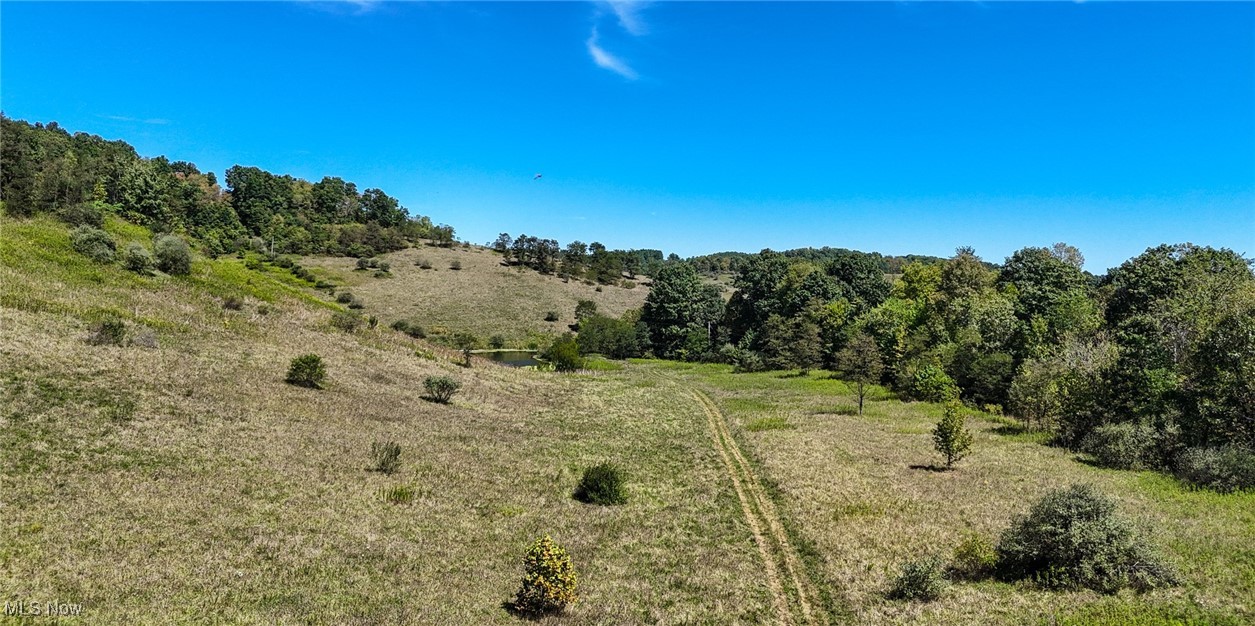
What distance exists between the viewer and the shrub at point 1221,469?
22109 millimetres

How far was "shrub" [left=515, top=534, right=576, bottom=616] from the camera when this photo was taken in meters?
13.1

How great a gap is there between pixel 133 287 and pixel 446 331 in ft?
194

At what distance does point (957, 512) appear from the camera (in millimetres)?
20984

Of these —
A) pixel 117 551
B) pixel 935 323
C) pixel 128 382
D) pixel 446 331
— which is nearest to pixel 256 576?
pixel 117 551

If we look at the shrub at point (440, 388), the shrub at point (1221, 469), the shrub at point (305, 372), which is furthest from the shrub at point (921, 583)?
the shrub at point (305, 372)

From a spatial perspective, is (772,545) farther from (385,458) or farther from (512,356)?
(512,356)

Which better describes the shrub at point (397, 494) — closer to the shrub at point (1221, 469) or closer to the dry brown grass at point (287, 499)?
the dry brown grass at point (287, 499)

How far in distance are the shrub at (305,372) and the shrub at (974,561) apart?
30639 mm

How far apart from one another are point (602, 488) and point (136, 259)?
4555 cm

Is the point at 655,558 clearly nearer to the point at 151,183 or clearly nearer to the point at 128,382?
the point at 128,382

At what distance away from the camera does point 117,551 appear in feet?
40.3

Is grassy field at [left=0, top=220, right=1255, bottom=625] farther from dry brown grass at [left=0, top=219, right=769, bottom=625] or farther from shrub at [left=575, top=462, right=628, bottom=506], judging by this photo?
shrub at [left=575, top=462, right=628, bottom=506]

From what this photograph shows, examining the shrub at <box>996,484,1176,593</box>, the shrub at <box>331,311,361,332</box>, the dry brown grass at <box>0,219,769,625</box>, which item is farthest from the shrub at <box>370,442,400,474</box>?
the shrub at <box>331,311,361,332</box>

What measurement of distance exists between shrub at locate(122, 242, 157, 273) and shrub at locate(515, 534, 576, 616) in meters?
48.9
